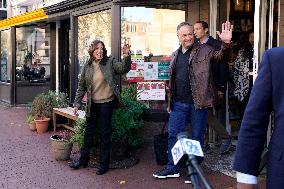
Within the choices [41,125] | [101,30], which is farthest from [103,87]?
[41,125]

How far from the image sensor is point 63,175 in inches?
241

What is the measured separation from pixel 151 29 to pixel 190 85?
8.16ft

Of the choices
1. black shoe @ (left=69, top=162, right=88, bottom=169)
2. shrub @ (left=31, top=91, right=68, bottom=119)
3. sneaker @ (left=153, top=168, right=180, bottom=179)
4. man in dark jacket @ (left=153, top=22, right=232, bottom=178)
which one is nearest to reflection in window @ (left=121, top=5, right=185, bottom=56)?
man in dark jacket @ (left=153, top=22, right=232, bottom=178)

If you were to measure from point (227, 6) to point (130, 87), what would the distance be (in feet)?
7.10

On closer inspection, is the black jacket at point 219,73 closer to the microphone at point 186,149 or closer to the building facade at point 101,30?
the building facade at point 101,30

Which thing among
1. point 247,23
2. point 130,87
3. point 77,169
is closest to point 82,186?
point 77,169

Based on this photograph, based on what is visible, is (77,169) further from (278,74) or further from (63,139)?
(278,74)

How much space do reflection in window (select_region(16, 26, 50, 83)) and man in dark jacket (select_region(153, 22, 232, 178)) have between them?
8826 millimetres

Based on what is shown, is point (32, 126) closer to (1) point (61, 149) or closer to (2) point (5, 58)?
(1) point (61, 149)

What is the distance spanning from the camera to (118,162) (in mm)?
6598

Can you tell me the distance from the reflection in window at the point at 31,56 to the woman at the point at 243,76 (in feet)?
25.1

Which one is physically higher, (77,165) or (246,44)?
(246,44)

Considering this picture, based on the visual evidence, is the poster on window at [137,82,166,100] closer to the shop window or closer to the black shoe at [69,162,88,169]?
the shop window

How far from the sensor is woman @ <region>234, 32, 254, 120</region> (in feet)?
24.4
